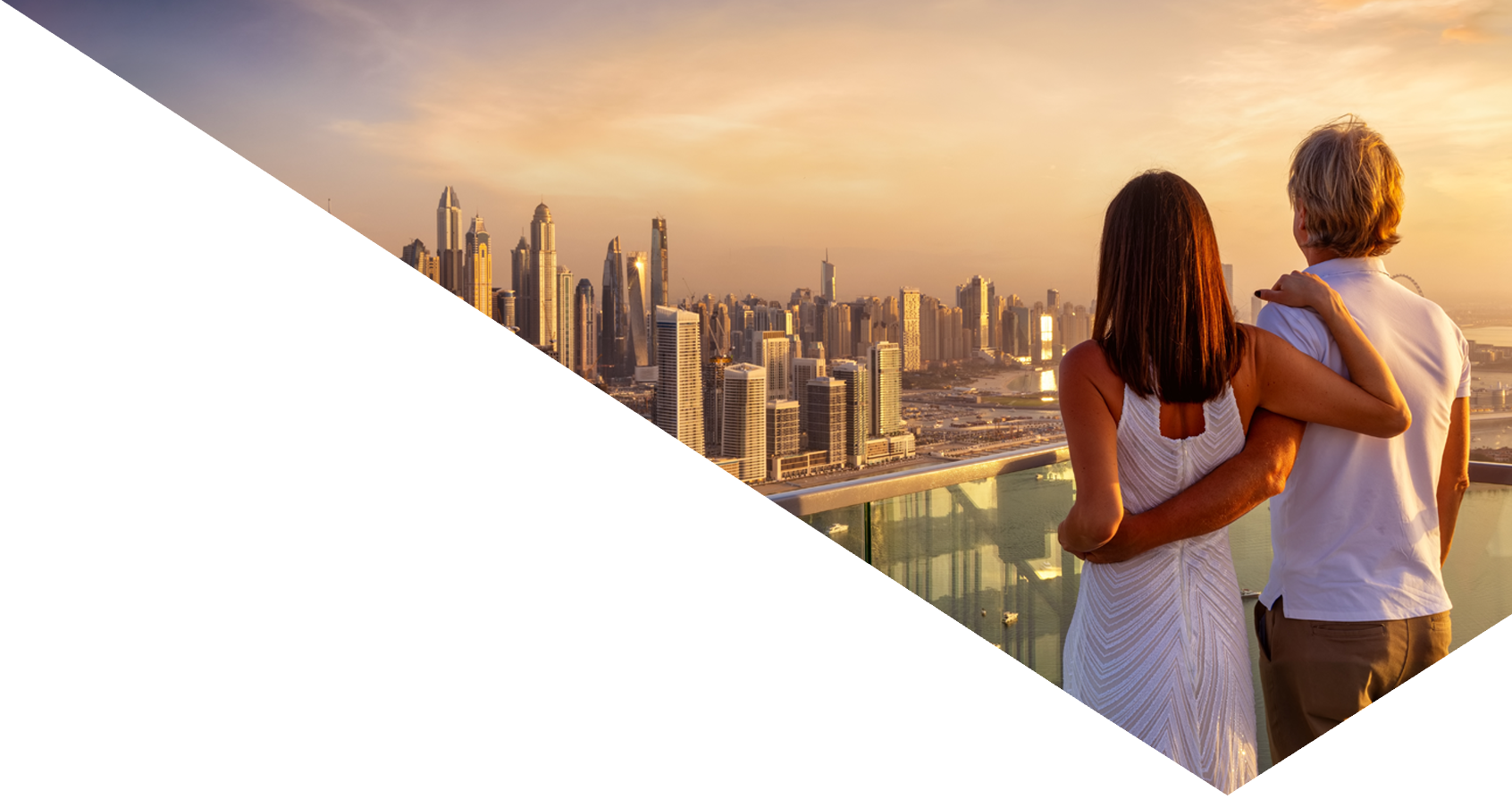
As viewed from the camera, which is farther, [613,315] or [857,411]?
[613,315]

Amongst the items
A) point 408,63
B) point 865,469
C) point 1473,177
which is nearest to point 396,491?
point 408,63

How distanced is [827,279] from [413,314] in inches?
567

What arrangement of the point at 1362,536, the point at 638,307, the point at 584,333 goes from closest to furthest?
1. the point at 1362,536
2. the point at 638,307
3. the point at 584,333

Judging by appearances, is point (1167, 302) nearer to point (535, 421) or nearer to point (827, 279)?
point (827, 279)

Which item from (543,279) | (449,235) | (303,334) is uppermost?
(449,235)

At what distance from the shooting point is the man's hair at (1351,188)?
0.92 m

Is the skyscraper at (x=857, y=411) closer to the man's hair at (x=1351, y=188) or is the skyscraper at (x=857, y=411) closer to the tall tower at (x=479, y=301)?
the tall tower at (x=479, y=301)

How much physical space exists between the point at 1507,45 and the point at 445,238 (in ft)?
90.7

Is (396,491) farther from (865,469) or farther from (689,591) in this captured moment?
(689,591)

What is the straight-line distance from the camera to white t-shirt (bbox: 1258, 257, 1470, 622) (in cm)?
90

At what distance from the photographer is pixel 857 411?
97.7 ft

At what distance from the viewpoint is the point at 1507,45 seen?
1619 centimetres

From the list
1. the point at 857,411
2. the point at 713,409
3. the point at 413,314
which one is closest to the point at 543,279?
the point at 413,314

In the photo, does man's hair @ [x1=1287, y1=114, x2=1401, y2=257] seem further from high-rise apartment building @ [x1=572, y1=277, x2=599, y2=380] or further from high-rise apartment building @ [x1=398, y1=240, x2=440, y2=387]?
high-rise apartment building @ [x1=398, y1=240, x2=440, y2=387]
